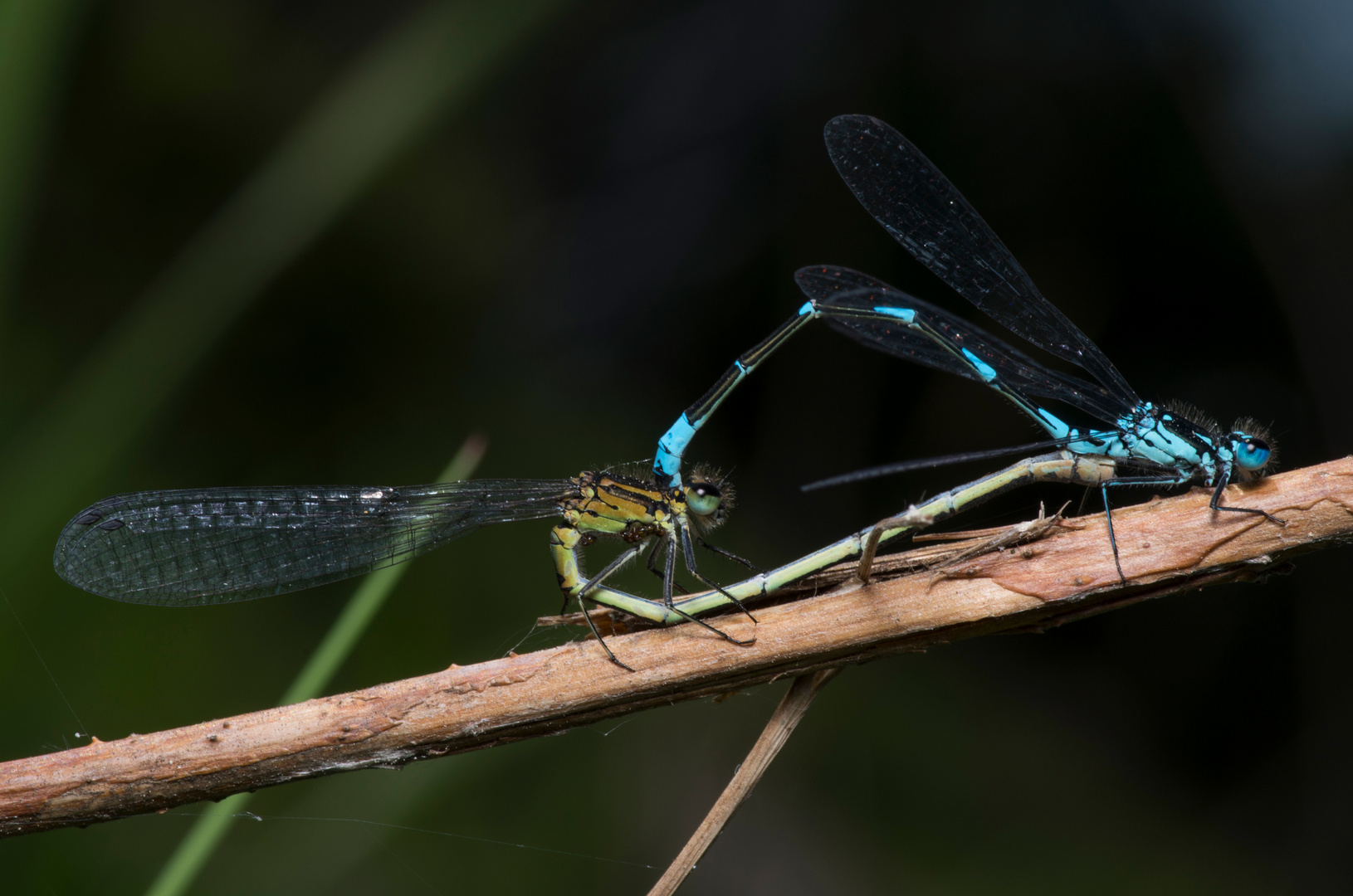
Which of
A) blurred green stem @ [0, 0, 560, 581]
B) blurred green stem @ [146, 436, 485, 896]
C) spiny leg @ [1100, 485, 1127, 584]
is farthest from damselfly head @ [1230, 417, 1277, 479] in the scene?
blurred green stem @ [0, 0, 560, 581]

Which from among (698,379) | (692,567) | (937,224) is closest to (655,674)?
(692,567)

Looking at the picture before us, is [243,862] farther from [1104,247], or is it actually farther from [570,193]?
[1104,247]

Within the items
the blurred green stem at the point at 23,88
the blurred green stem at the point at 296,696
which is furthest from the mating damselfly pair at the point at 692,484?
the blurred green stem at the point at 23,88

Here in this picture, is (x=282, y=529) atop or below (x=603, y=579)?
atop

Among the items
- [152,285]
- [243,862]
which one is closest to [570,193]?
[152,285]

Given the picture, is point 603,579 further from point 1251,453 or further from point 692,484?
point 1251,453

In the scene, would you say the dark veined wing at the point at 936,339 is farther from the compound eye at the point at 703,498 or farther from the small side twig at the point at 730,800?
the small side twig at the point at 730,800
